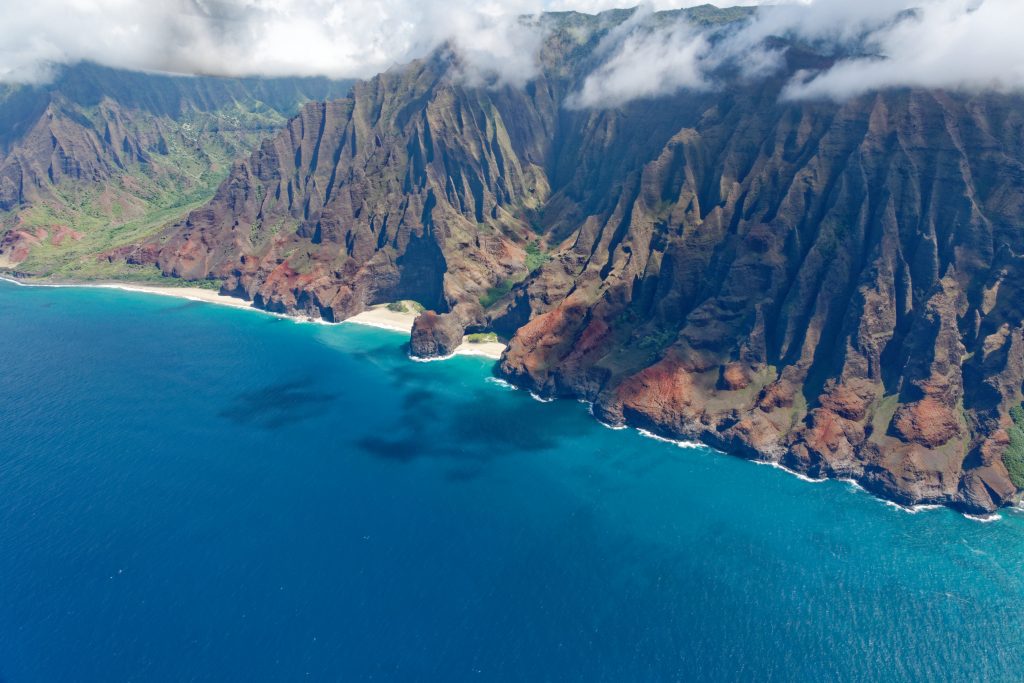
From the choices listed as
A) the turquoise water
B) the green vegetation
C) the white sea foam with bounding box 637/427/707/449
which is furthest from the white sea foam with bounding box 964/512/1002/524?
the white sea foam with bounding box 637/427/707/449

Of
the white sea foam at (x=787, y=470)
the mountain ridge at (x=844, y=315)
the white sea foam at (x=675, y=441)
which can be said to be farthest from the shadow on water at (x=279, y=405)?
the white sea foam at (x=787, y=470)

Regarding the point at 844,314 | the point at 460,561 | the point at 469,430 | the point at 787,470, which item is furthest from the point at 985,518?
the point at 469,430

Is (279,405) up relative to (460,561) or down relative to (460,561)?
up

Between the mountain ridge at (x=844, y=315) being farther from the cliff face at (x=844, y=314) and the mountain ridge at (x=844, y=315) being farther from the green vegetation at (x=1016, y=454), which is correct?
the green vegetation at (x=1016, y=454)

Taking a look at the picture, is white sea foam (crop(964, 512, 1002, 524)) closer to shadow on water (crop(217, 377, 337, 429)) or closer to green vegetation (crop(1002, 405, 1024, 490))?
green vegetation (crop(1002, 405, 1024, 490))

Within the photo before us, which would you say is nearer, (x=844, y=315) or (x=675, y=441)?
(x=675, y=441)

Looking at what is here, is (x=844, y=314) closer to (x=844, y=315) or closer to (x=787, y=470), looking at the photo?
(x=844, y=315)
